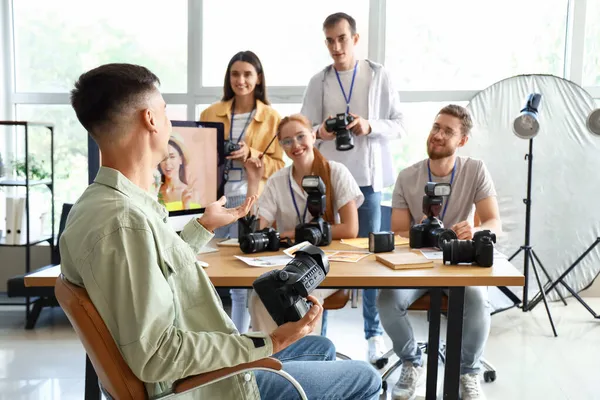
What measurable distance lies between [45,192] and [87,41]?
1.21 metres

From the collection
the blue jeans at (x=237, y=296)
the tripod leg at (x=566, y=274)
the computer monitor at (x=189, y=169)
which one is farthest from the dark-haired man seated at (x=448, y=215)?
the tripod leg at (x=566, y=274)

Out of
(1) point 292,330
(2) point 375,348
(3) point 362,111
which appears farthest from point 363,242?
(1) point 292,330

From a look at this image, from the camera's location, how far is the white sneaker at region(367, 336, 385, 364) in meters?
3.18

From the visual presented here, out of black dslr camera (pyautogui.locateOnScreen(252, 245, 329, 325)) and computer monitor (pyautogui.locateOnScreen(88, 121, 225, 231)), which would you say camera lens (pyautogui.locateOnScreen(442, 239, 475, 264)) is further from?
computer monitor (pyautogui.locateOnScreen(88, 121, 225, 231))

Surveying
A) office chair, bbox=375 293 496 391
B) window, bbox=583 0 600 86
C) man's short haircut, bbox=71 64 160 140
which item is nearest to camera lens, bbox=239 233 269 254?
office chair, bbox=375 293 496 391

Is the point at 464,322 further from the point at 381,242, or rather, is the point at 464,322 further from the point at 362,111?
the point at 362,111

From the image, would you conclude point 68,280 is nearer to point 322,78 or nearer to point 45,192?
point 322,78

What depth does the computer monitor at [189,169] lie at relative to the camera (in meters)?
2.45

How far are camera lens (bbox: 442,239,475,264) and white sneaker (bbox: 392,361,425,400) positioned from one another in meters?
0.81

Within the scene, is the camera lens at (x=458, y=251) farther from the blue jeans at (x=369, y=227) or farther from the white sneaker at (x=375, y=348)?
the white sneaker at (x=375, y=348)

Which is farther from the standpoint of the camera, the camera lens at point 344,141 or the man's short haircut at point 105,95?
the camera lens at point 344,141

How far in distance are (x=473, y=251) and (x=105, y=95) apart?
1385 millimetres

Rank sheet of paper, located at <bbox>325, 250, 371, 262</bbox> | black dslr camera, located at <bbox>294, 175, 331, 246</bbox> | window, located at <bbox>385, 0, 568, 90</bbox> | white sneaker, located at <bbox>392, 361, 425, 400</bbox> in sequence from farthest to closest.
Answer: window, located at <bbox>385, 0, 568, 90</bbox> < white sneaker, located at <bbox>392, 361, 425, 400</bbox> < black dslr camera, located at <bbox>294, 175, 331, 246</bbox> < sheet of paper, located at <bbox>325, 250, 371, 262</bbox>

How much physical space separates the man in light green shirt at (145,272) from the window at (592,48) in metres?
3.89
